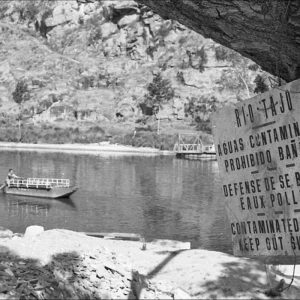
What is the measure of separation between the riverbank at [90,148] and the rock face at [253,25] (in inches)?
3146

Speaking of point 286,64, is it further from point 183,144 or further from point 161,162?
point 183,144

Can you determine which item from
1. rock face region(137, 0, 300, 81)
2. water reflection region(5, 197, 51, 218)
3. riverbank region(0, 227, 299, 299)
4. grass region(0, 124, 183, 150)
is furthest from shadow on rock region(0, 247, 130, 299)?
grass region(0, 124, 183, 150)

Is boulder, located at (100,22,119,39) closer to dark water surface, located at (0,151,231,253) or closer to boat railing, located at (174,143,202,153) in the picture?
boat railing, located at (174,143,202,153)

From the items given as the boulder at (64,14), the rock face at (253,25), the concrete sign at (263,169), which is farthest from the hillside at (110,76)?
the concrete sign at (263,169)

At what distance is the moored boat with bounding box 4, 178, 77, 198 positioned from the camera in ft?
127

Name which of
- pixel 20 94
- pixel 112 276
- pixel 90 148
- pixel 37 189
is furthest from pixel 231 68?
pixel 112 276

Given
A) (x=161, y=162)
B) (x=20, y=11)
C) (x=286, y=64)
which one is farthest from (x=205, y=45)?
(x=286, y=64)

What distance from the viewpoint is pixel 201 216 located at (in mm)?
32938

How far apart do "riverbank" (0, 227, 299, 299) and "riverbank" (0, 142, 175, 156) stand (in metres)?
77.2

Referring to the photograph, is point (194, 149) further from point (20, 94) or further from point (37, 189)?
point (20, 94)

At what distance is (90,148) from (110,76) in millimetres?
44726

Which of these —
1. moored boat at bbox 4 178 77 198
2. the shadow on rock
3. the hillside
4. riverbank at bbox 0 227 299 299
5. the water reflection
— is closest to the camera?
the shadow on rock

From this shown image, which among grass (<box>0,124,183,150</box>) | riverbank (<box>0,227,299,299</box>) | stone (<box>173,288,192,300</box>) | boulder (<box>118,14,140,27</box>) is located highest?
boulder (<box>118,14,140,27</box>)

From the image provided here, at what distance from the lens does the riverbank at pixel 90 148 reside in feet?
294
